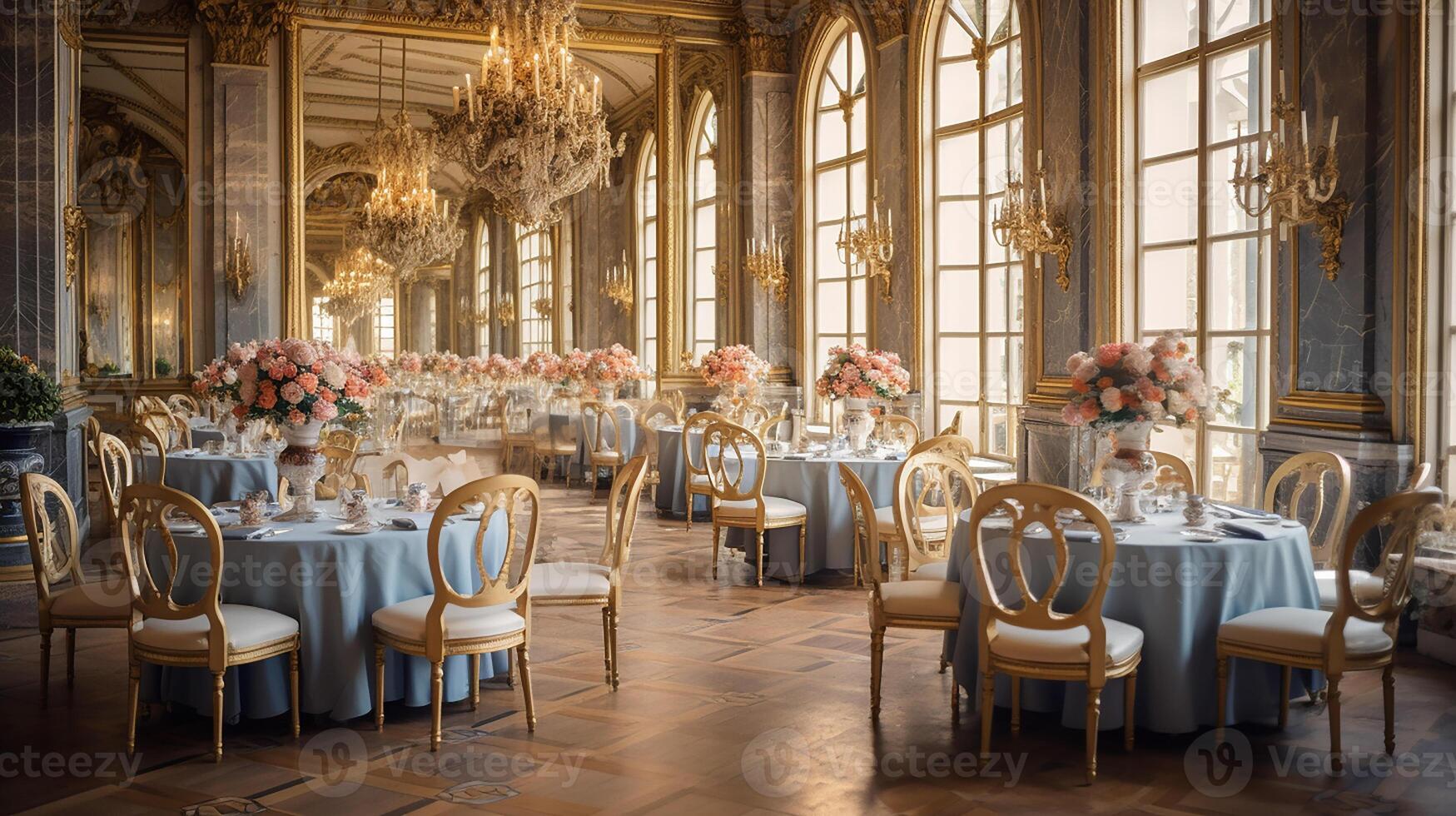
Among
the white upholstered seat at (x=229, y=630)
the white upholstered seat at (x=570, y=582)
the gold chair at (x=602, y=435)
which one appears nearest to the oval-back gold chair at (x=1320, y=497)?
the white upholstered seat at (x=570, y=582)

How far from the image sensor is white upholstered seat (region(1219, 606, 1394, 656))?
3978 millimetres

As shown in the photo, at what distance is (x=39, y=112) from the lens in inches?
334

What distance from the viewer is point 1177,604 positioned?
4.21m

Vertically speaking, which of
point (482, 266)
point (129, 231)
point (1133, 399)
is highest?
point (129, 231)

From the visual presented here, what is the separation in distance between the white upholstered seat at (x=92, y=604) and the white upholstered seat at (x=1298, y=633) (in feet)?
14.0

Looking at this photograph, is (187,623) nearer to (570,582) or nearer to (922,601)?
(570,582)

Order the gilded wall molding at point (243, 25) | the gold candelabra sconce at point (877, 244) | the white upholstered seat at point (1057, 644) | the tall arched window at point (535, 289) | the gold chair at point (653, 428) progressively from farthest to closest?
the tall arched window at point (535, 289)
the gilded wall molding at point (243, 25)
the gold chair at point (653, 428)
the gold candelabra sconce at point (877, 244)
the white upholstered seat at point (1057, 644)

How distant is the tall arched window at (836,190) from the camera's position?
10828 mm

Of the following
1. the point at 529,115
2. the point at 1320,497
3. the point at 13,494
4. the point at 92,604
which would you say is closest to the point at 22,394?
the point at 13,494

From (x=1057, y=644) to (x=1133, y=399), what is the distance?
1.19 meters

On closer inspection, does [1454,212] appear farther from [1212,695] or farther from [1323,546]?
[1212,695]

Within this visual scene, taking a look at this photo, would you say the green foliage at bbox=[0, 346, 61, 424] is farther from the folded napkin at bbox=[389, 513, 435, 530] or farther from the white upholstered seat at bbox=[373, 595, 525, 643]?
the white upholstered seat at bbox=[373, 595, 525, 643]

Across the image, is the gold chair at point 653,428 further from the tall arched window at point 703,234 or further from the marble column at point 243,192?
the marble column at point 243,192

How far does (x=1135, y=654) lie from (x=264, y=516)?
3.47m
